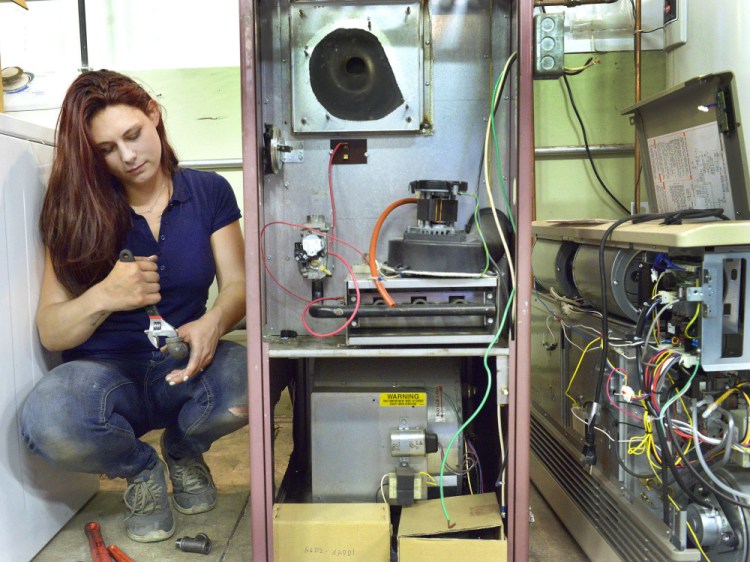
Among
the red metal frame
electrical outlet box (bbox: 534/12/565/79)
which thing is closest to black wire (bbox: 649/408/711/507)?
the red metal frame

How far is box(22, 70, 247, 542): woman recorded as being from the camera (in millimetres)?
1356

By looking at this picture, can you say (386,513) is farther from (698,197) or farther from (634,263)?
(698,197)

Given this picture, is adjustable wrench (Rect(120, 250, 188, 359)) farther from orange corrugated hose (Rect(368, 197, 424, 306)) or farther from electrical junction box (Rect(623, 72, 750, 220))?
electrical junction box (Rect(623, 72, 750, 220))

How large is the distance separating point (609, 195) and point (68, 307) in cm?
183

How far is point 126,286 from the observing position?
4.43 ft

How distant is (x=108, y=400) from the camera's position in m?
1.37

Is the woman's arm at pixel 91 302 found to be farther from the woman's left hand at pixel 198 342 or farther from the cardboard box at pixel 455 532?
the cardboard box at pixel 455 532

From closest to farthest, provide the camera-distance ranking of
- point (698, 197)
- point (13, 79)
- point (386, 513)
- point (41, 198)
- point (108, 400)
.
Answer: point (386, 513) → point (108, 400) → point (41, 198) → point (698, 197) → point (13, 79)

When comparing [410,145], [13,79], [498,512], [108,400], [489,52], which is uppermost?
[13,79]

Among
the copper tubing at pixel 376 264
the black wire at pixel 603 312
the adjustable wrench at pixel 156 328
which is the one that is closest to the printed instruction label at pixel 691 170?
the black wire at pixel 603 312

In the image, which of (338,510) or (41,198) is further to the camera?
(41,198)

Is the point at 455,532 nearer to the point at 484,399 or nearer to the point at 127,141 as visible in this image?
the point at 484,399

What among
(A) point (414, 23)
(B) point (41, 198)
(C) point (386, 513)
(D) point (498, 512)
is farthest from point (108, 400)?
(A) point (414, 23)

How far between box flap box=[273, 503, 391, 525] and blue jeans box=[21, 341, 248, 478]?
0.92 ft
